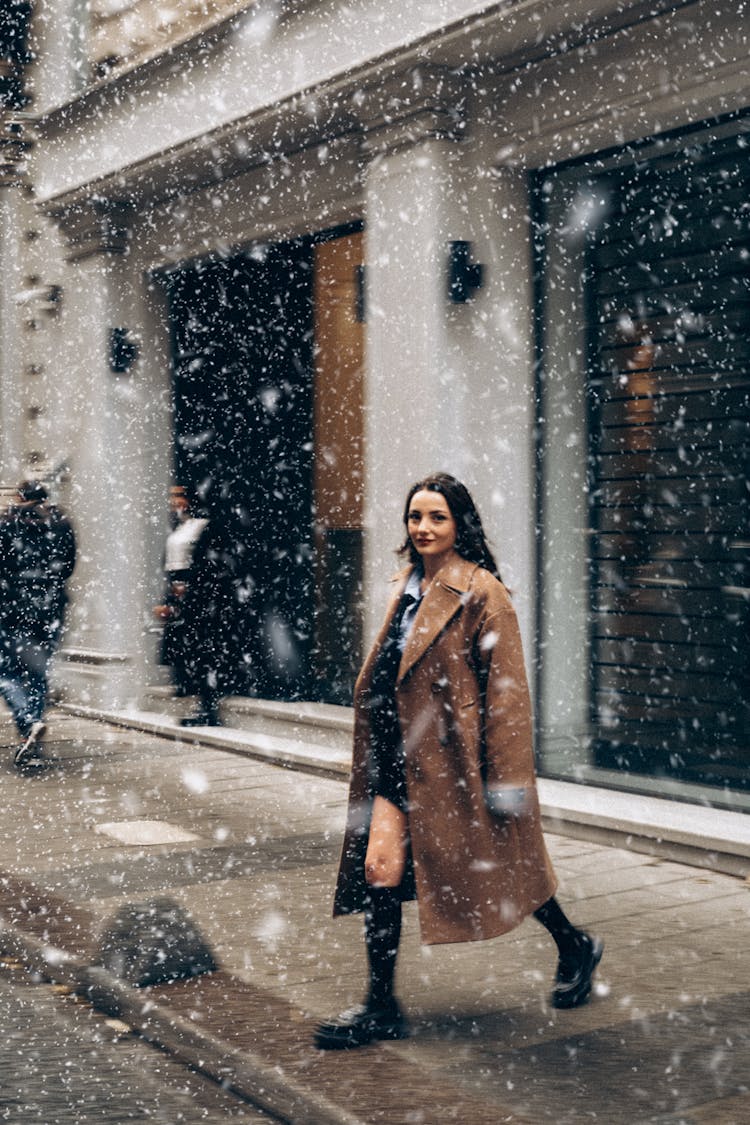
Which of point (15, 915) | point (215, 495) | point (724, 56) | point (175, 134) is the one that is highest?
point (175, 134)

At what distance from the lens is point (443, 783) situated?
4664mm

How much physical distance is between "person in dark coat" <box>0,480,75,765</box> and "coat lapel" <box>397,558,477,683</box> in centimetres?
624

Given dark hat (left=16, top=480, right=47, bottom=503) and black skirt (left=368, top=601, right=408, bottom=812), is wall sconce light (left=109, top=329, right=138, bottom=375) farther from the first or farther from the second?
black skirt (left=368, top=601, right=408, bottom=812)

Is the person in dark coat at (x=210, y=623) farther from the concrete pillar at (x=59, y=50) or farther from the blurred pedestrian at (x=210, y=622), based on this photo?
the concrete pillar at (x=59, y=50)

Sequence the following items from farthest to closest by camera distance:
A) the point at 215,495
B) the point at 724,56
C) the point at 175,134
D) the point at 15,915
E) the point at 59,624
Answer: the point at 215,495
the point at 175,134
the point at 59,624
the point at 724,56
the point at 15,915

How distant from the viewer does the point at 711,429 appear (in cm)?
800

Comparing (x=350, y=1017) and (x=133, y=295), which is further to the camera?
(x=133, y=295)

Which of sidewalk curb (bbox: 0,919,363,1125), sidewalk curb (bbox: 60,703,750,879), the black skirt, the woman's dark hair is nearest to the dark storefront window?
sidewalk curb (bbox: 60,703,750,879)

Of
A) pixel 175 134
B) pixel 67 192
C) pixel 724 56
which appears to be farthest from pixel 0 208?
pixel 724 56

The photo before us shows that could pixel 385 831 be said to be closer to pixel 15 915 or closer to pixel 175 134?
pixel 15 915

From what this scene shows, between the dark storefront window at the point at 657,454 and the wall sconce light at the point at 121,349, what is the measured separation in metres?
5.02

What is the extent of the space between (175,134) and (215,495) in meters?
2.89

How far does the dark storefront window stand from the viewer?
787cm

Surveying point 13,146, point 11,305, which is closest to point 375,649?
point 13,146
